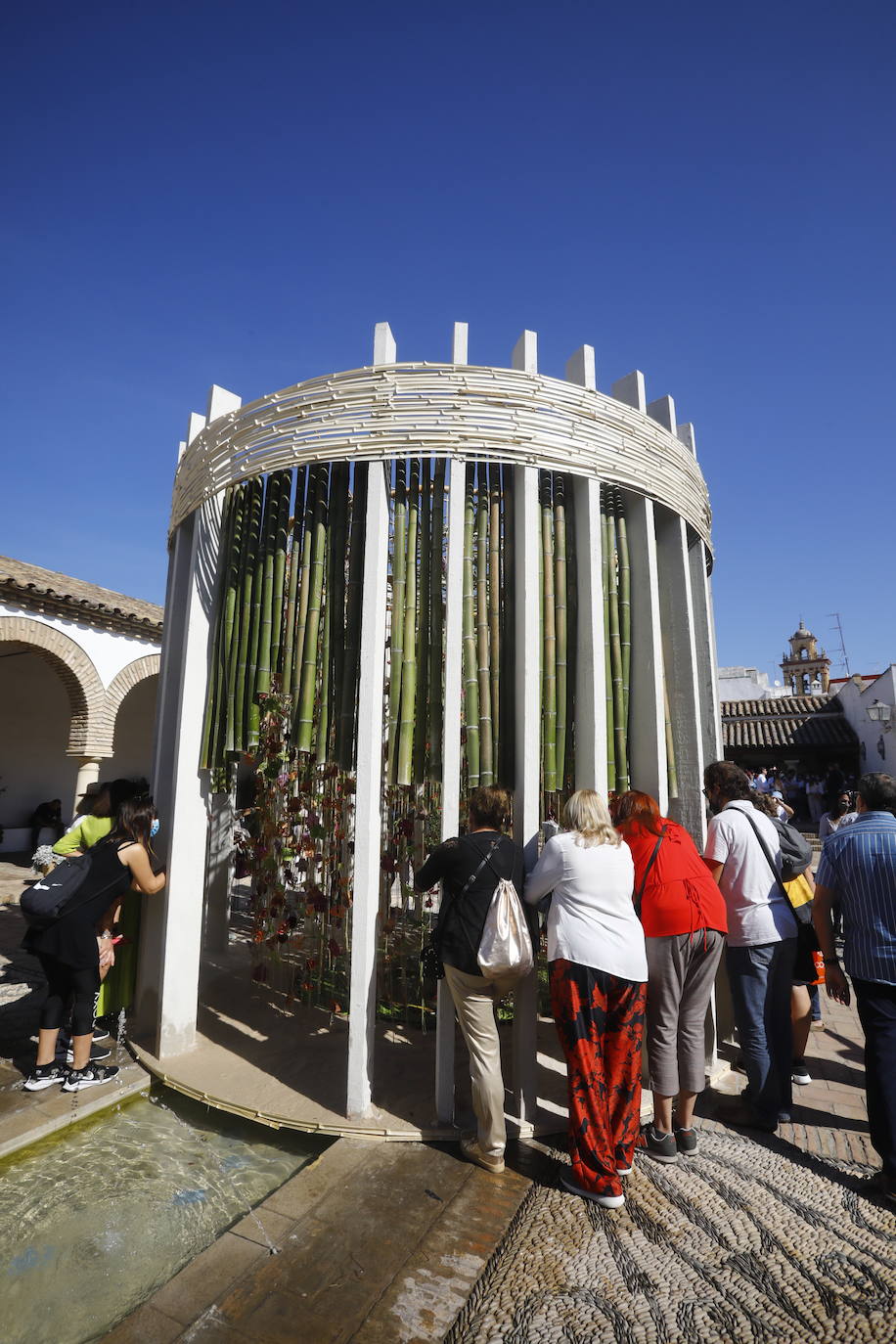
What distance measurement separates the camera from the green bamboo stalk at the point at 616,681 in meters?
3.74

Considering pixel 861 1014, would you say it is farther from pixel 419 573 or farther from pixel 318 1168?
pixel 419 573

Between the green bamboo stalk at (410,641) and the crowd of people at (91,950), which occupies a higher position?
the green bamboo stalk at (410,641)

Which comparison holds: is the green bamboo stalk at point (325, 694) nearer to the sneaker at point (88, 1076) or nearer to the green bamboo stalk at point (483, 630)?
the green bamboo stalk at point (483, 630)

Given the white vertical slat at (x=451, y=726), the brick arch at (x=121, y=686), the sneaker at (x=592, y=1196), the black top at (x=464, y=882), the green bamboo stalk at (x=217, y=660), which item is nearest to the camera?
the sneaker at (x=592, y=1196)

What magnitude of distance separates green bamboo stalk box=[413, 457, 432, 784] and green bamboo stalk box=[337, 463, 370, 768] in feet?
1.06

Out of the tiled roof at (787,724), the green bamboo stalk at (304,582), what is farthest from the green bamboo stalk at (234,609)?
the tiled roof at (787,724)

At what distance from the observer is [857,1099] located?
11.7 feet

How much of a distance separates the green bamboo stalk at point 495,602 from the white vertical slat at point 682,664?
1216 mm

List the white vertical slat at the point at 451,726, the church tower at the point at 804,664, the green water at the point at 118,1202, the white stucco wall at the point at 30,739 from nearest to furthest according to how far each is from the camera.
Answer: the green water at the point at 118,1202
the white vertical slat at the point at 451,726
the white stucco wall at the point at 30,739
the church tower at the point at 804,664

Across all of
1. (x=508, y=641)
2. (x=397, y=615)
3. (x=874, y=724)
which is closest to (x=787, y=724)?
(x=874, y=724)

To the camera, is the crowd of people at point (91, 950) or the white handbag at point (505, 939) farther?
the crowd of people at point (91, 950)

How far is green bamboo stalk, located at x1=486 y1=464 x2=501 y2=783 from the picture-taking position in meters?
3.51

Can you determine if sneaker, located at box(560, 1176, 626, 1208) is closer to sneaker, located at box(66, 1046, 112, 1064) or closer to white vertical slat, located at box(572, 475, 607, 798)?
white vertical slat, located at box(572, 475, 607, 798)

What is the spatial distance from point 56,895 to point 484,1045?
2244mm
